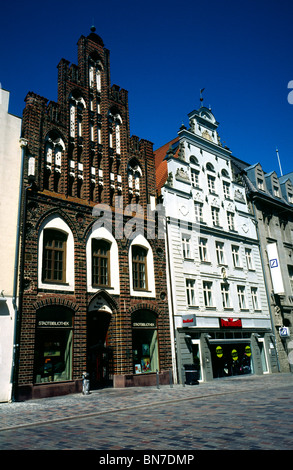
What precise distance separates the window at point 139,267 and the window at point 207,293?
19.3 ft

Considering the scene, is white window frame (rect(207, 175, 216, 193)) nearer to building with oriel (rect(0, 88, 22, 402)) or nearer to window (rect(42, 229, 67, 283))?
window (rect(42, 229, 67, 283))

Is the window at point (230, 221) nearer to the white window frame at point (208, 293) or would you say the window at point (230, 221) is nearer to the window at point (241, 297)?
the window at point (241, 297)

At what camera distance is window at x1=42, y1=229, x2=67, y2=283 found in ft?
62.7

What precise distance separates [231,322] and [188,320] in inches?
227

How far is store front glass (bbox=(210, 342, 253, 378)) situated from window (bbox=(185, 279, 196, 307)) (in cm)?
337

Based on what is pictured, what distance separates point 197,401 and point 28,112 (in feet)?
55.7

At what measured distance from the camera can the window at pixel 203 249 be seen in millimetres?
28234

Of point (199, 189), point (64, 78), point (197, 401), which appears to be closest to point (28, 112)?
point (64, 78)

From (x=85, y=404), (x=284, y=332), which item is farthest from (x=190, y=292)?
(x=85, y=404)

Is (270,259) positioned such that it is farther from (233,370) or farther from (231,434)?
(231,434)

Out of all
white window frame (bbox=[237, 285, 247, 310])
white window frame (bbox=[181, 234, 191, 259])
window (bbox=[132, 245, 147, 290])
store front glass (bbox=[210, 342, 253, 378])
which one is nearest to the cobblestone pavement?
window (bbox=[132, 245, 147, 290])

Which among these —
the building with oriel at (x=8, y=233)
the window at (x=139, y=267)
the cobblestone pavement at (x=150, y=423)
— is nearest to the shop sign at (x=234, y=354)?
the window at (x=139, y=267)

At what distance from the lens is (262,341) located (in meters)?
31.0

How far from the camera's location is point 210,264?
93.5 ft
